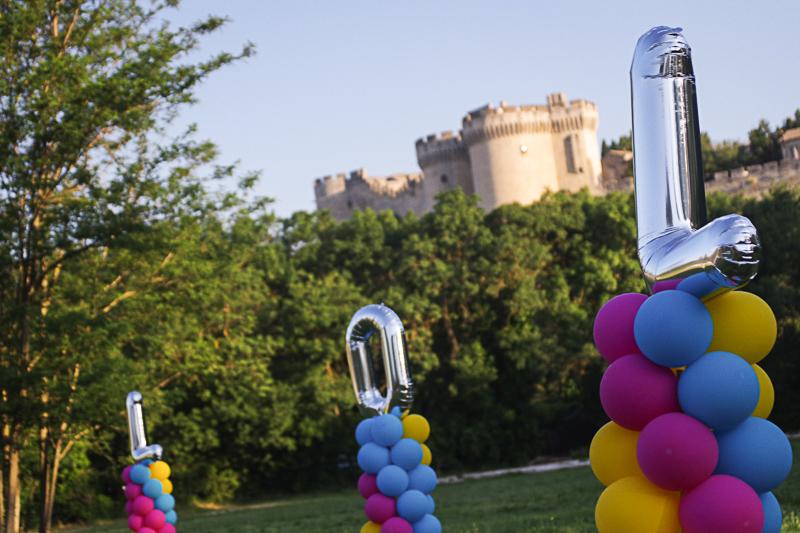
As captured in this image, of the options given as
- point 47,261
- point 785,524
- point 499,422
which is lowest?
point 499,422

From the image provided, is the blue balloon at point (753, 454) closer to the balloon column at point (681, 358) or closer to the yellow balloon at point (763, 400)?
the balloon column at point (681, 358)

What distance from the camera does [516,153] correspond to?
5597 cm

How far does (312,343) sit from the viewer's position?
29328 mm

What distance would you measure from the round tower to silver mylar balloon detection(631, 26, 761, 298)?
5091 cm

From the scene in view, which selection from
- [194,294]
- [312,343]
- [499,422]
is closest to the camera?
[194,294]

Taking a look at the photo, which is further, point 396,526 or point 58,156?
point 58,156

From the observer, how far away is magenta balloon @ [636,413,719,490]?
426cm

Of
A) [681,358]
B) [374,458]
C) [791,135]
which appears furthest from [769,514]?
[791,135]

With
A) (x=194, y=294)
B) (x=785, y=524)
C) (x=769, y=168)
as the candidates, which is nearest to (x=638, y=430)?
(x=785, y=524)

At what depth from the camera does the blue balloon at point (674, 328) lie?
4.26 m

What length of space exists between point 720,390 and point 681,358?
19cm

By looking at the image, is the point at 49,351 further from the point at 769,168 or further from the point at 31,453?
the point at 769,168

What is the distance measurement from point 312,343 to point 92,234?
1393 centimetres

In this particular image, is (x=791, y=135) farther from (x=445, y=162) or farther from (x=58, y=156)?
(x=58, y=156)
